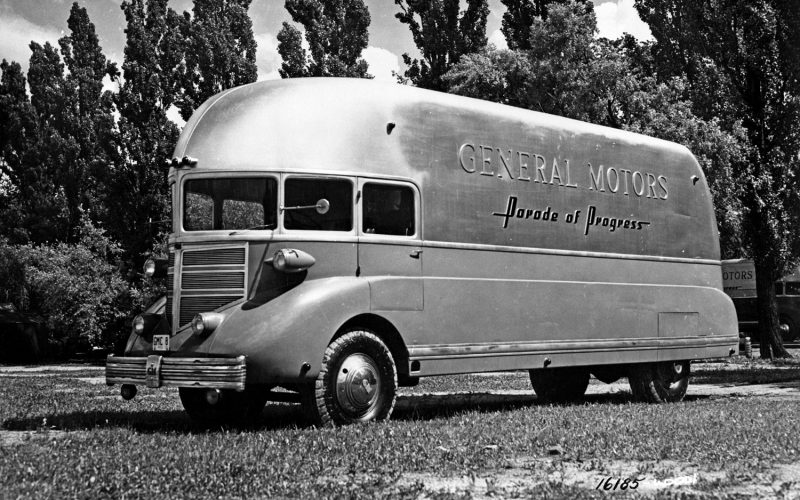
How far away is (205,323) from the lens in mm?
9617

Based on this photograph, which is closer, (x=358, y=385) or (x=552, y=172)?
(x=358, y=385)

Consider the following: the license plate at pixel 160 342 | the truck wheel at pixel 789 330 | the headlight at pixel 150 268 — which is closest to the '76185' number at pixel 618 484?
the license plate at pixel 160 342

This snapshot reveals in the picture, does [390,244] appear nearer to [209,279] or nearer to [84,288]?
[209,279]

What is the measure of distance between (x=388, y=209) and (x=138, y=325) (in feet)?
9.06

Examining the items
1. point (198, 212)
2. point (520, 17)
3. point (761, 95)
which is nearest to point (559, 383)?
point (198, 212)

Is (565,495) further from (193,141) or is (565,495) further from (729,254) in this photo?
(729,254)

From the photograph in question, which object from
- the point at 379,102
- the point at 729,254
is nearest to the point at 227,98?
the point at 379,102

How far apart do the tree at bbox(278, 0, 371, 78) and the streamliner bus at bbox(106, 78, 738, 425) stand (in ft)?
71.9

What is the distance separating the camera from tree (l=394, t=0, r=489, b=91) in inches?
1372

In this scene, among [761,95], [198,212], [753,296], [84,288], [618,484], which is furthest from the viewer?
[753,296]

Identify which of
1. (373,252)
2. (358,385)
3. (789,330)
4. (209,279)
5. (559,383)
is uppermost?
(373,252)

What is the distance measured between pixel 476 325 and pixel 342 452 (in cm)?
375

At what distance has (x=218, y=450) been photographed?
791 centimetres

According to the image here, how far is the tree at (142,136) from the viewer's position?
34500 millimetres
